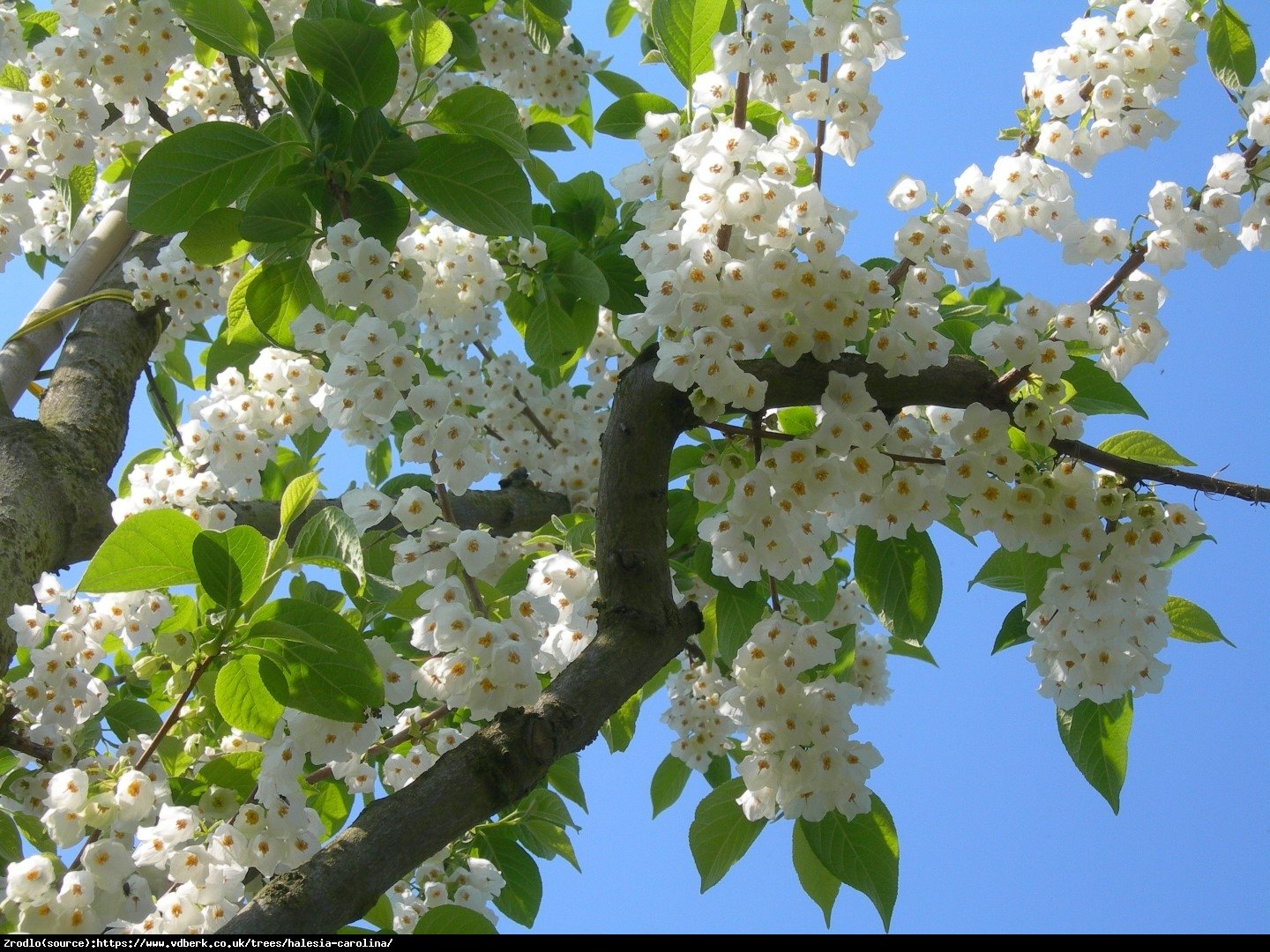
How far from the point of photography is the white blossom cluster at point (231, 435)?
297cm

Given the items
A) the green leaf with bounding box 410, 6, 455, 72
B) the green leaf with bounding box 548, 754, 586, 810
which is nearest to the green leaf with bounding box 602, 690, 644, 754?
the green leaf with bounding box 548, 754, 586, 810

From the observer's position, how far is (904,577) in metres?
2.23

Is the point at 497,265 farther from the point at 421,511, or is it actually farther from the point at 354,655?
the point at 354,655

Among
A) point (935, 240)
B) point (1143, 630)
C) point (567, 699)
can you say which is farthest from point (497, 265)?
point (1143, 630)

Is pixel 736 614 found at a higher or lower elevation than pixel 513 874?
higher

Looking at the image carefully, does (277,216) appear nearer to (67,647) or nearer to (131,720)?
(67,647)

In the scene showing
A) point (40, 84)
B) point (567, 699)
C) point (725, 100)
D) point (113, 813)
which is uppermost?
point (40, 84)

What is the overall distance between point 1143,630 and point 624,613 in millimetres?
1020

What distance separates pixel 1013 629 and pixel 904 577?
40 centimetres

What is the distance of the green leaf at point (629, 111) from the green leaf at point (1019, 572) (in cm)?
146

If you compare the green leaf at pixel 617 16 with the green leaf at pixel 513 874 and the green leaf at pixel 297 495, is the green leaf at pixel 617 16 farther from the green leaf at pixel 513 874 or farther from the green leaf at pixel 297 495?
the green leaf at pixel 513 874

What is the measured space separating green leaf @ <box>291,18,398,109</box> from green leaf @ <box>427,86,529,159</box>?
0.26 meters

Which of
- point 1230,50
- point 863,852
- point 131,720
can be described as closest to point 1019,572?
point 863,852

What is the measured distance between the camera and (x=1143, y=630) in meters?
1.95
